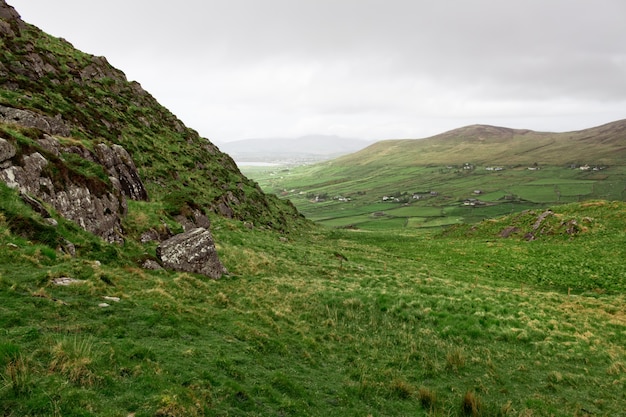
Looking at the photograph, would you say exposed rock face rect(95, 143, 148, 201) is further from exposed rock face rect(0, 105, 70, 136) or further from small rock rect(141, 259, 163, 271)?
small rock rect(141, 259, 163, 271)

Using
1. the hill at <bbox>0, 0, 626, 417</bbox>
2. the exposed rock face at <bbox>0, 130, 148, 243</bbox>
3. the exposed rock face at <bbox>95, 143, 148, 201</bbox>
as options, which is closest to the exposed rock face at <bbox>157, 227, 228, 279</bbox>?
the hill at <bbox>0, 0, 626, 417</bbox>

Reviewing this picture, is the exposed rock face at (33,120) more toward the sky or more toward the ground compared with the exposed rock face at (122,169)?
more toward the sky

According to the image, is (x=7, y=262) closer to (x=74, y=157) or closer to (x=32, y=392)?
(x=32, y=392)

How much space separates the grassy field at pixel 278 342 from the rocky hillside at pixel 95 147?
14.6ft

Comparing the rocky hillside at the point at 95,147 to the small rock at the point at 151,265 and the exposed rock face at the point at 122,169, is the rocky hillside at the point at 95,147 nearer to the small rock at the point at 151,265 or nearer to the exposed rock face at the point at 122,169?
the exposed rock face at the point at 122,169

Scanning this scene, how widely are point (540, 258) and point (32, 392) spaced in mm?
59640

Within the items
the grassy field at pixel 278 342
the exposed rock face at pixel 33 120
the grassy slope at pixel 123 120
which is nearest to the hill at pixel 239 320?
the grassy field at pixel 278 342

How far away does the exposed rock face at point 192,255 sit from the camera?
2479cm

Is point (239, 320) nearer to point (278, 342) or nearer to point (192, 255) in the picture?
point (278, 342)

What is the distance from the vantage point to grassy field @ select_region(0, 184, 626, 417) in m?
9.73

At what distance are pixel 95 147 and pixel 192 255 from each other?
20762 mm

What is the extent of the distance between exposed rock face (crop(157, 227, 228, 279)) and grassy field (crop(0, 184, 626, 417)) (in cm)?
134

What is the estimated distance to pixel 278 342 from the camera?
16.9 m

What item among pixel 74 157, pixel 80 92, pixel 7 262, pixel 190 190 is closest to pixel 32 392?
pixel 7 262
